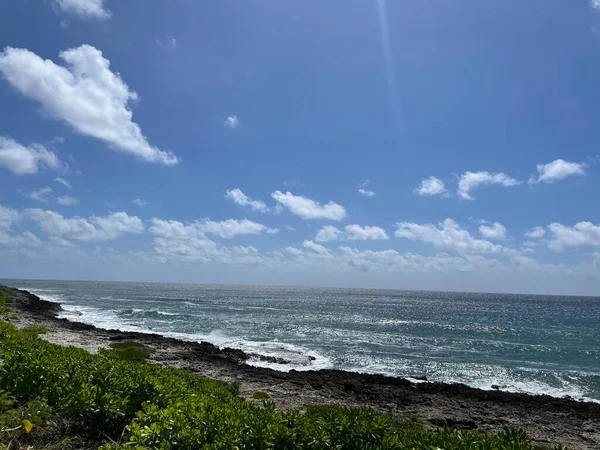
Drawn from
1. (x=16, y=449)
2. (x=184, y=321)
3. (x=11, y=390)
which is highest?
(x=11, y=390)

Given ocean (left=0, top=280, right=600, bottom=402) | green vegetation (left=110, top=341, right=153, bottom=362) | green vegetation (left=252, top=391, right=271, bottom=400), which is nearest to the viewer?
green vegetation (left=252, top=391, right=271, bottom=400)

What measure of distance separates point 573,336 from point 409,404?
4963cm

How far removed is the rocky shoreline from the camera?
19.5 m

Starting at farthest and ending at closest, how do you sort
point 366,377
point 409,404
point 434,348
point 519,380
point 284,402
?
1. point 434,348
2. point 519,380
3. point 366,377
4. point 409,404
5. point 284,402

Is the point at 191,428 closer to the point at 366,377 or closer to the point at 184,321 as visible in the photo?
the point at 366,377

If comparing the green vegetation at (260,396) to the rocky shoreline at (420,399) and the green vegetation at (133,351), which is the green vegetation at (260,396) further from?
the green vegetation at (133,351)

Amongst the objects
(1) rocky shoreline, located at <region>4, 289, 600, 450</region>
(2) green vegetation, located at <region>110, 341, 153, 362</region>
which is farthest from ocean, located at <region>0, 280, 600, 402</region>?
(2) green vegetation, located at <region>110, 341, 153, 362</region>

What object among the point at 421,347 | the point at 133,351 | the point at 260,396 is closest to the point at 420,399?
the point at 260,396

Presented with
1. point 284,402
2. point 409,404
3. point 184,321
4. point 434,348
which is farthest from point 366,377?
point 184,321

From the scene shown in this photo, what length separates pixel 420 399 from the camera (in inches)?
954

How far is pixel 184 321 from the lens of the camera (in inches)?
2554

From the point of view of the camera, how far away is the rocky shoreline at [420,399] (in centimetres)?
1950

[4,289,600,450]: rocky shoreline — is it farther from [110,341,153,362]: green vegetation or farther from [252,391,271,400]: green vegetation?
[110,341,153,362]: green vegetation

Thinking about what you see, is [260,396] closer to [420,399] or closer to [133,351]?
[420,399]
